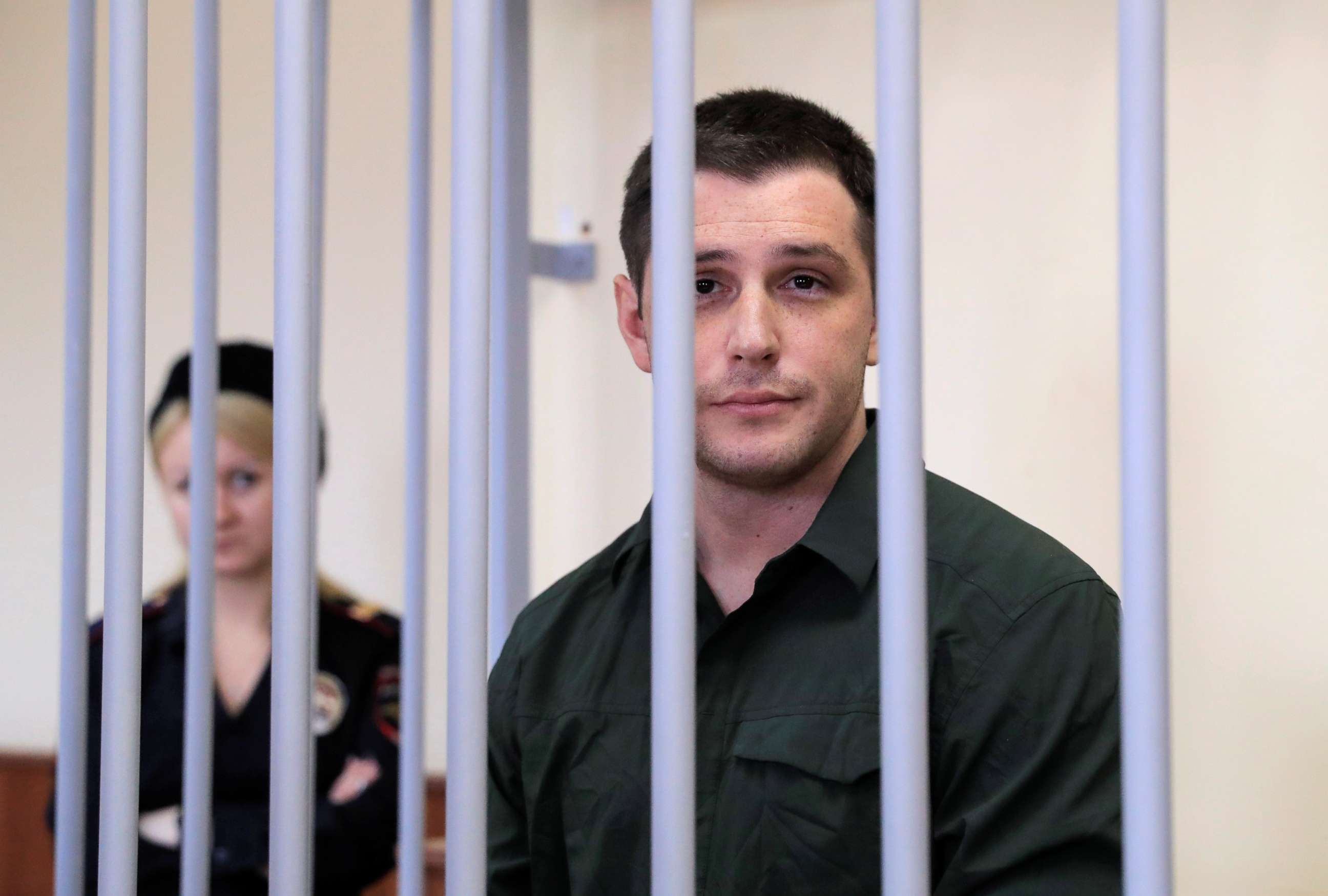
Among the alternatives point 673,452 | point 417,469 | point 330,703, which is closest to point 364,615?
point 330,703

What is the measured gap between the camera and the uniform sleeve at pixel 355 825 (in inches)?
70.4

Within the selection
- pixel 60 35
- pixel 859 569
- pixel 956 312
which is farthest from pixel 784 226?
pixel 60 35

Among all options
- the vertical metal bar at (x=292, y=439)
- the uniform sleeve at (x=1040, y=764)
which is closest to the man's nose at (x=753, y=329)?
the uniform sleeve at (x=1040, y=764)

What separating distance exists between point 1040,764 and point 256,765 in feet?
4.54

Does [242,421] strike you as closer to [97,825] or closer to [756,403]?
[97,825]

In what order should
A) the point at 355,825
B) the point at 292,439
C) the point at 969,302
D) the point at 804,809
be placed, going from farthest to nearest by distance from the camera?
1. the point at 969,302
2. the point at 355,825
3. the point at 804,809
4. the point at 292,439

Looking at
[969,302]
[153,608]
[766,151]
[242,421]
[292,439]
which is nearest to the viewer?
[292,439]

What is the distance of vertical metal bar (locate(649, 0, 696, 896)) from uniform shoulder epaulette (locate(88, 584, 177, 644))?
1.55 metres

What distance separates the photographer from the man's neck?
107 centimetres

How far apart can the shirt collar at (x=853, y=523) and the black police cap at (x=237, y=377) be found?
121 cm

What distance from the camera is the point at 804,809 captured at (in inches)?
35.3

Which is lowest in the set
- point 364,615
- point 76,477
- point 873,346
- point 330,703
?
point 330,703

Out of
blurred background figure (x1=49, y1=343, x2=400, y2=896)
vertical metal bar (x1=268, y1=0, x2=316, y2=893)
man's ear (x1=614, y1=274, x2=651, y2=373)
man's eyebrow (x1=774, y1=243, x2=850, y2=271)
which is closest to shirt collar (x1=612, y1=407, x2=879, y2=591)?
man's eyebrow (x1=774, y1=243, x2=850, y2=271)

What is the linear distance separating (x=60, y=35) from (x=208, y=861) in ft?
8.03
